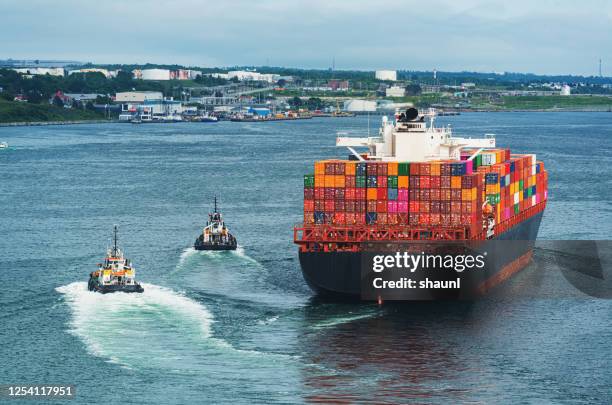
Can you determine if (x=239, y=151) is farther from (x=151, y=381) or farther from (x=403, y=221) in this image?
(x=151, y=381)

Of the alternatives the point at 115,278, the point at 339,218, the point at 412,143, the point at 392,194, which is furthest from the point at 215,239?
the point at 392,194

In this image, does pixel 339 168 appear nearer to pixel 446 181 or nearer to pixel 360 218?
pixel 360 218

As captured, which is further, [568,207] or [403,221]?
[568,207]

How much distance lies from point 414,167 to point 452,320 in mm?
7254

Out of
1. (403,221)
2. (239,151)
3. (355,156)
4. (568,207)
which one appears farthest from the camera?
(239,151)

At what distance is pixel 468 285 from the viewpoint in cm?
6059

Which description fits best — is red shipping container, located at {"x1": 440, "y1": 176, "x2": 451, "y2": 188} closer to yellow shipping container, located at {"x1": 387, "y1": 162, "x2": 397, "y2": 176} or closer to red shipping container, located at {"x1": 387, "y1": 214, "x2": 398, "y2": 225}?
yellow shipping container, located at {"x1": 387, "y1": 162, "x2": 397, "y2": 176}

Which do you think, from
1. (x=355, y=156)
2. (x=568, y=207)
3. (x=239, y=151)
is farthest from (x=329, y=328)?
(x=239, y=151)

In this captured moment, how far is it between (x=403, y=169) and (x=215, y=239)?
63.9 ft

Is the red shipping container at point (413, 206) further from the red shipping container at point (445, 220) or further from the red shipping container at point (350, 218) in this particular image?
the red shipping container at point (350, 218)

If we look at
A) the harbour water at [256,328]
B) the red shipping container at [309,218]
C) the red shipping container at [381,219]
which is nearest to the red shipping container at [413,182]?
the red shipping container at [381,219]

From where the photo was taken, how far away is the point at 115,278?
61.9 m

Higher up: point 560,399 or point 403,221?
point 403,221

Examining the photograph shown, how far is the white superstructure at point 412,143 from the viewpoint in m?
65.9
